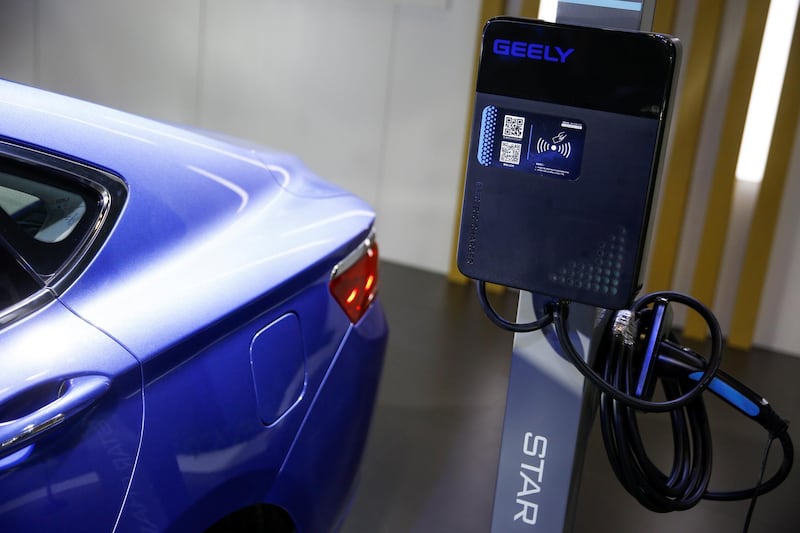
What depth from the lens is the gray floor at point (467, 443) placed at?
2566 mm

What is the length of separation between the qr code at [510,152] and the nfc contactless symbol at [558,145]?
0.11 ft

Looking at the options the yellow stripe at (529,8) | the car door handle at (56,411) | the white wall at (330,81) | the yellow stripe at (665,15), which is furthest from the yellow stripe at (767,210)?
the car door handle at (56,411)

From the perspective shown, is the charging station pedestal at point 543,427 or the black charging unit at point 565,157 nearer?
the black charging unit at point 565,157

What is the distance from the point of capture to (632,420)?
1370mm

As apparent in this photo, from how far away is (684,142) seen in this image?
4.06 metres

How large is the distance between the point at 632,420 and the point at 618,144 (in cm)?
47

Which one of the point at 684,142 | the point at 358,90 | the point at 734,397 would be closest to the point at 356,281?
the point at 734,397

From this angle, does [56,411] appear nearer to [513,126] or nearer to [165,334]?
[165,334]

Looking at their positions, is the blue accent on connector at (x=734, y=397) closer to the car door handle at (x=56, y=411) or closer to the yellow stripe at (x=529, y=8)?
the car door handle at (x=56, y=411)

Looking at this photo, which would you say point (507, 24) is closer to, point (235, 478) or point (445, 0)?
point (235, 478)

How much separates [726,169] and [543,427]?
3012mm

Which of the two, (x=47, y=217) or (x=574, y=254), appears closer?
(x=574, y=254)

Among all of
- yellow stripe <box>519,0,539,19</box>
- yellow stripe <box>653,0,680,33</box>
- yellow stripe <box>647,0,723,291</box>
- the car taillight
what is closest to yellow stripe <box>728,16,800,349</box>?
yellow stripe <box>647,0,723,291</box>

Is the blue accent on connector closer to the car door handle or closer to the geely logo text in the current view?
the geely logo text
